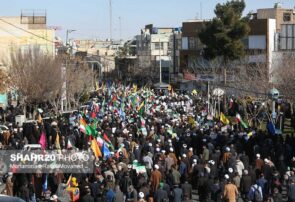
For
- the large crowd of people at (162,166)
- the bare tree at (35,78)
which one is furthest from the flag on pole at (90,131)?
the bare tree at (35,78)

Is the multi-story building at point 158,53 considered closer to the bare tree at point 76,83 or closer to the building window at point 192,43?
the building window at point 192,43

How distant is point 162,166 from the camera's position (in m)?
Answer: 18.7

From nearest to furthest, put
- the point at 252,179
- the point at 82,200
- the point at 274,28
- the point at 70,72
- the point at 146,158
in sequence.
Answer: the point at 82,200 < the point at 252,179 < the point at 146,158 < the point at 70,72 < the point at 274,28

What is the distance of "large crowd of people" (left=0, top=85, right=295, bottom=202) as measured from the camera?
1648cm

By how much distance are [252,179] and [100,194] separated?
4.35 m

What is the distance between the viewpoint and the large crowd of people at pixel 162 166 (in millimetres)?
16484

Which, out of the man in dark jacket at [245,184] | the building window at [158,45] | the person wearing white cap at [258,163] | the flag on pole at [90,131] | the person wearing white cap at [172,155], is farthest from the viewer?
the building window at [158,45]

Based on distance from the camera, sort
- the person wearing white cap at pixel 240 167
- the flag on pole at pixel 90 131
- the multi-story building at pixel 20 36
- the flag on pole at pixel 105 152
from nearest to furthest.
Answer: the person wearing white cap at pixel 240 167, the flag on pole at pixel 105 152, the flag on pole at pixel 90 131, the multi-story building at pixel 20 36

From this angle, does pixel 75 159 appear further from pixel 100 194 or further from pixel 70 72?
pixel 70 72

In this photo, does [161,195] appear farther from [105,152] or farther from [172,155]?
[105,152]

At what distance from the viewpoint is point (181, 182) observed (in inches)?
728

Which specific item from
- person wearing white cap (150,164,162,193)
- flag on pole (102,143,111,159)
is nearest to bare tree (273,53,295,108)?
flag on pole (102,143,111,159)

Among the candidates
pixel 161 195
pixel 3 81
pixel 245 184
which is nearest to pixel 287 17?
pixel 3 81

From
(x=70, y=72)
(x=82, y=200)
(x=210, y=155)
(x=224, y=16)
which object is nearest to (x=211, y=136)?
(x=210, y=155)
